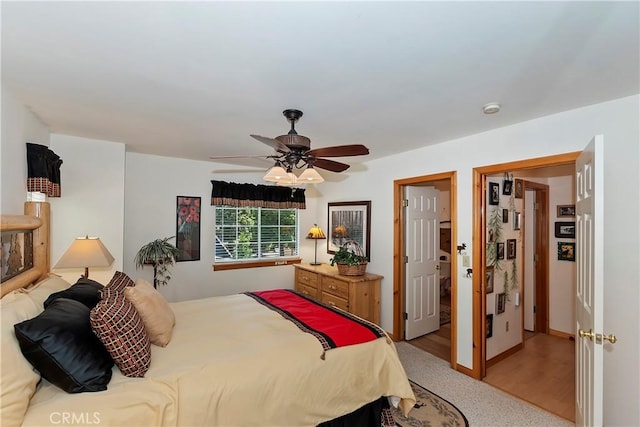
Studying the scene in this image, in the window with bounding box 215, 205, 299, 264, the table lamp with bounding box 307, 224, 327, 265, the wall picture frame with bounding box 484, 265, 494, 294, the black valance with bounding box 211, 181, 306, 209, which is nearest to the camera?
the wall picture frame with bounding box 484, 265, 494, 294

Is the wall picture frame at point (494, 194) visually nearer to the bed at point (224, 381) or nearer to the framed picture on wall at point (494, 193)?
the framed picture on wall at point (494, 193)

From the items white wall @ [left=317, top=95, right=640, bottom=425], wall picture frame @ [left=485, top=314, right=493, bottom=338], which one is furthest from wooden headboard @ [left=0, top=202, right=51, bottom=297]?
wall picture frame @ [left=485, top=314, right=493, bottom=338]

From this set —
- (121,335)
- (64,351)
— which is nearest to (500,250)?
(121,335)

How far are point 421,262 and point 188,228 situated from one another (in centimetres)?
328

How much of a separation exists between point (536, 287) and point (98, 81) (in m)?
5.41

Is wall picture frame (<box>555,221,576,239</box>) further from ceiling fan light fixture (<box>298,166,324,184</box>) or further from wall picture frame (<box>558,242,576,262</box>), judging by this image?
ceiling fan light fixture (<box>298,166,324,184</box>)

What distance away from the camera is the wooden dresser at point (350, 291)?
3.89 metres

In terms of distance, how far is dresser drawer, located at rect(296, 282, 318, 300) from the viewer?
178 inches

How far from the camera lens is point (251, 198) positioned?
484cm

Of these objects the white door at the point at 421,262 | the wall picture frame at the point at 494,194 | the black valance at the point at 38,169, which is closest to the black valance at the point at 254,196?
the white door at the point at 421,262

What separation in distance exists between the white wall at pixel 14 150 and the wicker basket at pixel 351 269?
318 cm

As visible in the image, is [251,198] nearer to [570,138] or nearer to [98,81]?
[98,81]

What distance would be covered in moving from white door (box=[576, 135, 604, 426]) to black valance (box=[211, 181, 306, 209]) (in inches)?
127

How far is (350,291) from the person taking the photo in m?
3.89
